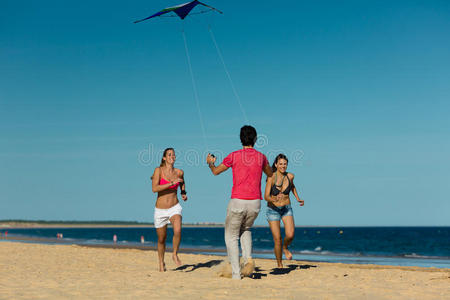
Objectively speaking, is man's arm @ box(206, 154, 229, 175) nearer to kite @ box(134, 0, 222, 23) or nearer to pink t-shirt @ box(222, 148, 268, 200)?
pink t-shirt @ box(222, 148, 268, 200)

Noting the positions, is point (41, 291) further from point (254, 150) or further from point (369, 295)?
point (369, 295)

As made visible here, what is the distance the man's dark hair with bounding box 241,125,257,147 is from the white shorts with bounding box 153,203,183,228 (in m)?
2.02

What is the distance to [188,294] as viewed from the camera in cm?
528

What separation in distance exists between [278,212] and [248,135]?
2174 mm

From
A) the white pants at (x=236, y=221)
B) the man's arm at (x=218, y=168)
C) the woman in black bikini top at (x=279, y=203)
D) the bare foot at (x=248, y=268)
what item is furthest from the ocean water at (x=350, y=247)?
the man's arm at (x=218, y=168)

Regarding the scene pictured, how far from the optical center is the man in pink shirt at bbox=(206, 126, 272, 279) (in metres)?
6.38

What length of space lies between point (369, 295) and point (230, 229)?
1.92 meters

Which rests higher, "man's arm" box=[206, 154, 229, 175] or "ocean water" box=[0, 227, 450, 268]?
"man's arm" box=[206, 154, 229, 175]

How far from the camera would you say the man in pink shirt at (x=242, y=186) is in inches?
251

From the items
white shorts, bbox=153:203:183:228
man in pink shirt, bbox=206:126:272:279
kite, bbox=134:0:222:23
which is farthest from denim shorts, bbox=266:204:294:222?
kite, bbox=134:0:222:23

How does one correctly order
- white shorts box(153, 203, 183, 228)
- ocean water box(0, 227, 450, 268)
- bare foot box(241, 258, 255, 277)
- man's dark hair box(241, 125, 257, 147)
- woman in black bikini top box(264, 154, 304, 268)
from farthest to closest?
1. ocean water box(0, 227, 450, 268)
2. woman in black bikini top box(264, 154, 304, 268)
3. white shorts box(153, 203, 183, 228)
4. bare foot box(241, 258, 255, 277)
5. man's dark hair box(241, 125, 257, 147)

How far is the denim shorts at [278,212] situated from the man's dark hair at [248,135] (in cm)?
201

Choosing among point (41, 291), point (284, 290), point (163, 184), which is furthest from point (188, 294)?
point (163, 184)

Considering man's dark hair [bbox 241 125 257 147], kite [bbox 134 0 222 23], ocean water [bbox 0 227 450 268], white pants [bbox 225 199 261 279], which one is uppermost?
kite [bbox 134 0 222 23]
